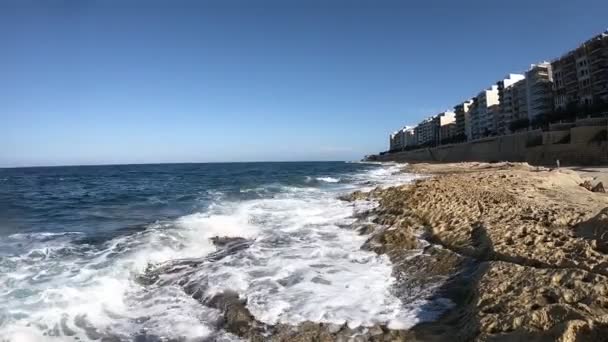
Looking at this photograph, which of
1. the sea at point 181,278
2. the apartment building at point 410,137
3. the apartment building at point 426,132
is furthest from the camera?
the apartment building at point 410,137

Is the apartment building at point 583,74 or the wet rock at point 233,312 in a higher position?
the apartment building at point 583,74

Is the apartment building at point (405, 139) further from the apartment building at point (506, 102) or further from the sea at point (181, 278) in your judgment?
the sea at point (181, 278)

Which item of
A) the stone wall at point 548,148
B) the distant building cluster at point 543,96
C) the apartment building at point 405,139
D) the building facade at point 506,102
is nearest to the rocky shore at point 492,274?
the stone wall at point 548,148

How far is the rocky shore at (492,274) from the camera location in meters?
4.68

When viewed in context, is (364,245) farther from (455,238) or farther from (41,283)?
(41,283)

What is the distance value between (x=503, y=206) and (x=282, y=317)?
7.75 meters

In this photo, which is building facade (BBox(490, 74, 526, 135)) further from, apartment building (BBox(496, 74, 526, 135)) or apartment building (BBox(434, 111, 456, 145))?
apartment building (BBox(434, 111, 456, 145))

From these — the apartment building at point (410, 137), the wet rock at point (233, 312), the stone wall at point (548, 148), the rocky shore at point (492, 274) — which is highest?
the apartment building at point (410, 137)

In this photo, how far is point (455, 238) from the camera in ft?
30.7

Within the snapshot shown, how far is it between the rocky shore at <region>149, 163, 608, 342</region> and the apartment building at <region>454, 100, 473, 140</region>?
109m

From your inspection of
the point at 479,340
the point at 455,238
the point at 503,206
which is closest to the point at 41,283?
the point at 479,340

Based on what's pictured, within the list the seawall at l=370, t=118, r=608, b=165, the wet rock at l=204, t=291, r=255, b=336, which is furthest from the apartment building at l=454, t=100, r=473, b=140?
the wet rock at l=204, t=291, r=255, b=336

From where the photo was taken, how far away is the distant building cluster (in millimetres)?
62156

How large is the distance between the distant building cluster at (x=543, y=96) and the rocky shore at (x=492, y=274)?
163 ft
